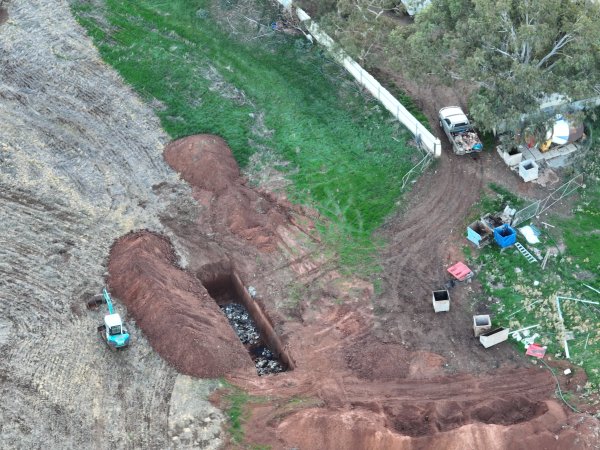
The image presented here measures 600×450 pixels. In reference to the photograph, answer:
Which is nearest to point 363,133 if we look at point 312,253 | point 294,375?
point 312,253

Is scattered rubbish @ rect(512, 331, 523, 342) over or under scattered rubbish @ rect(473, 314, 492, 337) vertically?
under

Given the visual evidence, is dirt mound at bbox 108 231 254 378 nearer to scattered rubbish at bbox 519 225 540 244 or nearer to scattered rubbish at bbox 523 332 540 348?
scattered rubbish at bbox 523 332 540 348

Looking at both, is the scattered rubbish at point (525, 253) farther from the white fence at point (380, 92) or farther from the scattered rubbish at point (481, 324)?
the white fence at point (380, 92)

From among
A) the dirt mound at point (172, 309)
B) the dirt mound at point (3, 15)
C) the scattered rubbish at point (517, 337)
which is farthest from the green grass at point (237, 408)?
the dirt mound at point (3, 15)

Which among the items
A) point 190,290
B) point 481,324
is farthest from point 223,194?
point 481,324

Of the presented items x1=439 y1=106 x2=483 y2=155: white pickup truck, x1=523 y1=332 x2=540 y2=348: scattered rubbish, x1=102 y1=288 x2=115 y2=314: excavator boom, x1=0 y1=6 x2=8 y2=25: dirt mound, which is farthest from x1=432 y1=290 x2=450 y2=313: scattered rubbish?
x1=0 y1=6 x2=8 y2=25: dirt mound

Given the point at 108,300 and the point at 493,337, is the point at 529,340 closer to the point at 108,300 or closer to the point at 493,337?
the point at 493,337
